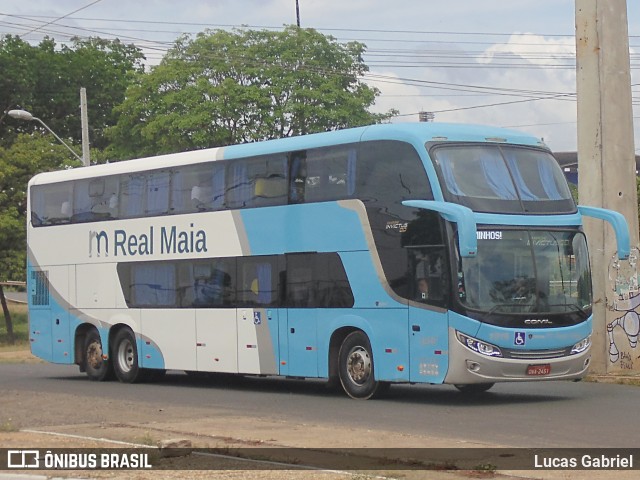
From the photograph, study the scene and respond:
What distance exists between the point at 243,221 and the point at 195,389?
338cm

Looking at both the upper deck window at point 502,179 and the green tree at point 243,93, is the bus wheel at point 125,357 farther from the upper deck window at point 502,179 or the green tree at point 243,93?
the green tree at point 243,93

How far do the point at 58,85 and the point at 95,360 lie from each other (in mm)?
40199

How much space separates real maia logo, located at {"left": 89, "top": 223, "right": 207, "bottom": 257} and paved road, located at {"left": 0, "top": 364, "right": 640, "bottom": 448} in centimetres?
251

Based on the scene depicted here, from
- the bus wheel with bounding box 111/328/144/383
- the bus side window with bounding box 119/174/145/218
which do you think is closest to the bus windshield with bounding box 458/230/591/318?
the bus side window with bounding box 119/174/145/218

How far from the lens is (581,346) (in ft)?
58.9

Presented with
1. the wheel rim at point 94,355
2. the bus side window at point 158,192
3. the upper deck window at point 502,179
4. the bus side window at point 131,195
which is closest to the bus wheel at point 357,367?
the upper deck window at point 502,179

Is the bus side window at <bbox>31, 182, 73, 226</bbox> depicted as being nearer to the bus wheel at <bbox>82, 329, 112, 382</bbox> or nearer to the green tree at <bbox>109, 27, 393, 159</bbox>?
the bus wheel at <bbox>82, 329, 112, 382</bbox>

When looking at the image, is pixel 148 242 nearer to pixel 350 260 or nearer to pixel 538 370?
pixel 350 260

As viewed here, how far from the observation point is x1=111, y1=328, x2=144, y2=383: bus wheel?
2402 centimetres

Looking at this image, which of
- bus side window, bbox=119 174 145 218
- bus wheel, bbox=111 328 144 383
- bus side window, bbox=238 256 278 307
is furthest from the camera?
bus wheel, bbox=111 328 144 383

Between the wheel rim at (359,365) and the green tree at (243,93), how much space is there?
34849 mm

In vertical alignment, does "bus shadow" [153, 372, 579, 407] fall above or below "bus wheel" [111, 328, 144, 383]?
below

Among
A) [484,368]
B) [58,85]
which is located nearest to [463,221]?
[484,368]

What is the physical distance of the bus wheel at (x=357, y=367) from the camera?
18.5 meters
